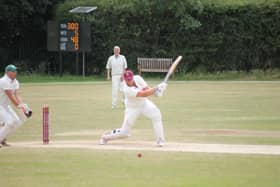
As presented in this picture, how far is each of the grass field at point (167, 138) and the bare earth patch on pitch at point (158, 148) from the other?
0.52 meters

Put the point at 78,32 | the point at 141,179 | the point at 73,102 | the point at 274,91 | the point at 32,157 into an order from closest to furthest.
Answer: the point at 141,179
the point at 32,157
the point at 73,102
the point at 274,91
the point at 78,32

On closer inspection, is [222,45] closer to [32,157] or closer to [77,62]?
[77,62]

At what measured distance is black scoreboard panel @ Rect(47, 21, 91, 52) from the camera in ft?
140

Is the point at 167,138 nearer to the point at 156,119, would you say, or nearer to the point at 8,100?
the point at 156,119

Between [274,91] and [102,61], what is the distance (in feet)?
51.5

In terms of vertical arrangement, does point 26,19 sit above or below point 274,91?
above

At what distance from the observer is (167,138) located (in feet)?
58.9

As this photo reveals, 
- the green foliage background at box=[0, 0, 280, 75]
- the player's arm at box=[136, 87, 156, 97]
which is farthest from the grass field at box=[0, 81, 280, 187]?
the green foliage background at box=[0, 0, 280, 75]

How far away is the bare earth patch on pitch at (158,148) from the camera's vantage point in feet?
50.8

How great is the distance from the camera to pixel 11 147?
1655 centimetres

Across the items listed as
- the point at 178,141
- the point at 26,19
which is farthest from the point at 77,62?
the point at 178,141

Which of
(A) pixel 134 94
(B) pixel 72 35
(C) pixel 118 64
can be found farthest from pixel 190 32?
(A) pixel 134 94

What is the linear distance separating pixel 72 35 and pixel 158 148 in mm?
27552

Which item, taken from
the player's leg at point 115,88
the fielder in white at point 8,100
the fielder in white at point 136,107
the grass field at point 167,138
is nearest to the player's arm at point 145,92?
the fielder in white at point 136,107
